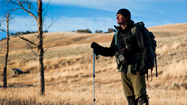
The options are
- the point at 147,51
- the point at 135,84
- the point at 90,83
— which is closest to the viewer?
the point at 147,51

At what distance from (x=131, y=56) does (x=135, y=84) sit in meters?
0.50

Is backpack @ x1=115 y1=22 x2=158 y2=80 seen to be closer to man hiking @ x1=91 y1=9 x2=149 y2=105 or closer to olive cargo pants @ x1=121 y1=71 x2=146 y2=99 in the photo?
man hiking @ x1=91 y1=9 x2=149 y2=105

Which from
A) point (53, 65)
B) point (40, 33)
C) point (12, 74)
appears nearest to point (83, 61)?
point (53, 65)

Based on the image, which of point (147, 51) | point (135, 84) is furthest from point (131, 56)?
point (135, 84)

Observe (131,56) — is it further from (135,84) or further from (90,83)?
(90,83)

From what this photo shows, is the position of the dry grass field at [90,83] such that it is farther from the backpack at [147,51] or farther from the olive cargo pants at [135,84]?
the backpack at [147,51]

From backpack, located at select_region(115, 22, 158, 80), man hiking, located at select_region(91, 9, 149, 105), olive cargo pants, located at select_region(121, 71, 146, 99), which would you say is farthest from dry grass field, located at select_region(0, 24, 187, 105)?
backpack, located at select_region(115, 22, 158, 80)

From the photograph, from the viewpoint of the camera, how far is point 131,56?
3588 mm

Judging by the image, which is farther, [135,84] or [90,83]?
[90,83]

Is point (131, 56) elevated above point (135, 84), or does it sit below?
above

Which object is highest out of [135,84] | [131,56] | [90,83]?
[131,56]

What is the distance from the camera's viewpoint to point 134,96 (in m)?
3.81

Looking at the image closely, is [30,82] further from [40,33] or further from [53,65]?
[40,33]

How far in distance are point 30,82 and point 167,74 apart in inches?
502
